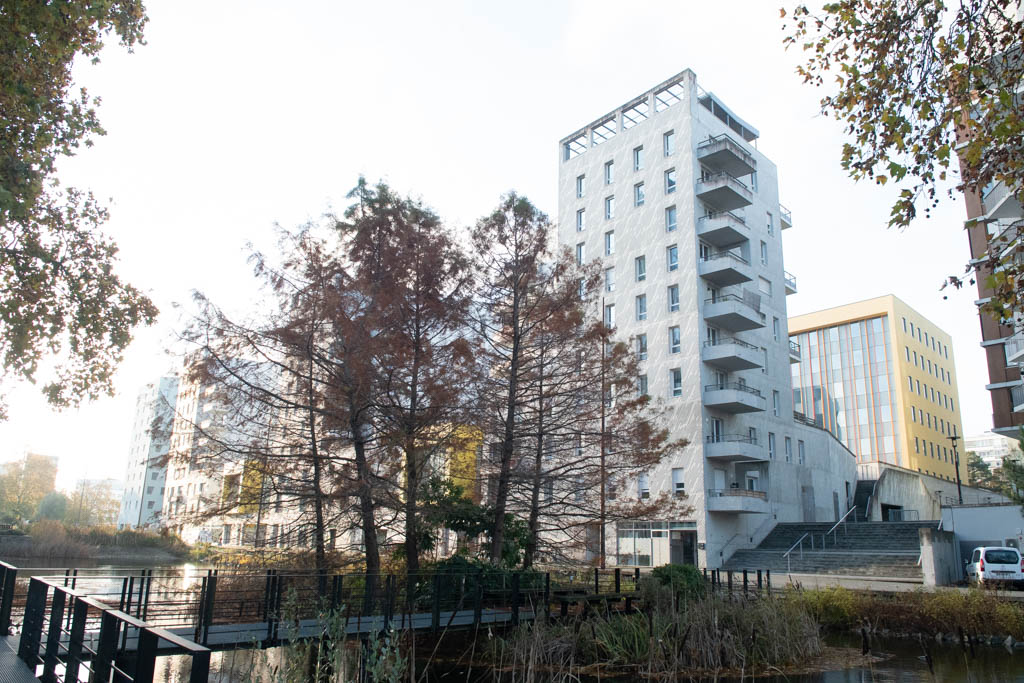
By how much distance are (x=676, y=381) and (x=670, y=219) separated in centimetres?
959

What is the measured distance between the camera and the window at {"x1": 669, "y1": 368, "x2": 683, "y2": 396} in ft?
127

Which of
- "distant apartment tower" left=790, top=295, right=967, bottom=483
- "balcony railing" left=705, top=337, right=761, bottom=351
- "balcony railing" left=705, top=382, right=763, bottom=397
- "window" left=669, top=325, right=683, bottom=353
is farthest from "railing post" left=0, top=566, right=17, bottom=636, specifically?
"distant apartment tower" left=790, top=295, right=967, bottom=483

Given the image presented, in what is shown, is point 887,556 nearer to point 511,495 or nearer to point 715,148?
point 511,495

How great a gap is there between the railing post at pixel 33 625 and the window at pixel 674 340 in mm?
34548

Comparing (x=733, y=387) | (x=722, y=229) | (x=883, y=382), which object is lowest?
(x=733, y=387)

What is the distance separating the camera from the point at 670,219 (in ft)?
136

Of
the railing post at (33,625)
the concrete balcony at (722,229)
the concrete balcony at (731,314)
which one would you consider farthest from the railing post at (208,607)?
the concrete balcony at (722,229)

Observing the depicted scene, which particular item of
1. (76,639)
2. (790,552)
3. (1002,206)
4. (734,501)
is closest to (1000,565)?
(790,552)

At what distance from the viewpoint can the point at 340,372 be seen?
54.0ft

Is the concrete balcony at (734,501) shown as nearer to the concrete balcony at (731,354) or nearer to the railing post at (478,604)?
the concrete balcony at (731,354)

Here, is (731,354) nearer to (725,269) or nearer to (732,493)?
(725,269)

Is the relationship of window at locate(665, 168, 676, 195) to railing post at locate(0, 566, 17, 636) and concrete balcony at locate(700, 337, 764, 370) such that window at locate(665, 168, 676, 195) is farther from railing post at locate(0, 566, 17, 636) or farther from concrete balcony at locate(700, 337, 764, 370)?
railing post at locate(0, 566, 17, 636)

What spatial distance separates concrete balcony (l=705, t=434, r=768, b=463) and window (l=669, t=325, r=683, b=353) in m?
5.18

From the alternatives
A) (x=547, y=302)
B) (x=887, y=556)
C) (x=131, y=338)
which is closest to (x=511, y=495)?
(x=547, y=302)
